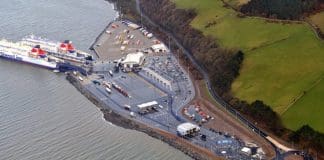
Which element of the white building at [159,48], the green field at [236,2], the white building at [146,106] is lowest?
the white building at [146,106]

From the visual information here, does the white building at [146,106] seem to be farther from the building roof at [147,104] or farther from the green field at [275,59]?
the green field at [275,59]

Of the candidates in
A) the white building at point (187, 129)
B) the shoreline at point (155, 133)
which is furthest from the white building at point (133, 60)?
the white building at point (187, 129)

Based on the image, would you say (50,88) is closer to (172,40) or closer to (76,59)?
(76,59)

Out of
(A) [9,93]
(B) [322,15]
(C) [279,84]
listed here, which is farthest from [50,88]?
(B) [322,15]

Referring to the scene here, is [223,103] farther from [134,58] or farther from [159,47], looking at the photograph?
[159,47]

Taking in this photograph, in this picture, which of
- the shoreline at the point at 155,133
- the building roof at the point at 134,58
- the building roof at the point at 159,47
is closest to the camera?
the shoreline at the point at 155,133

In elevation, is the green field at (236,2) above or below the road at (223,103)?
above
